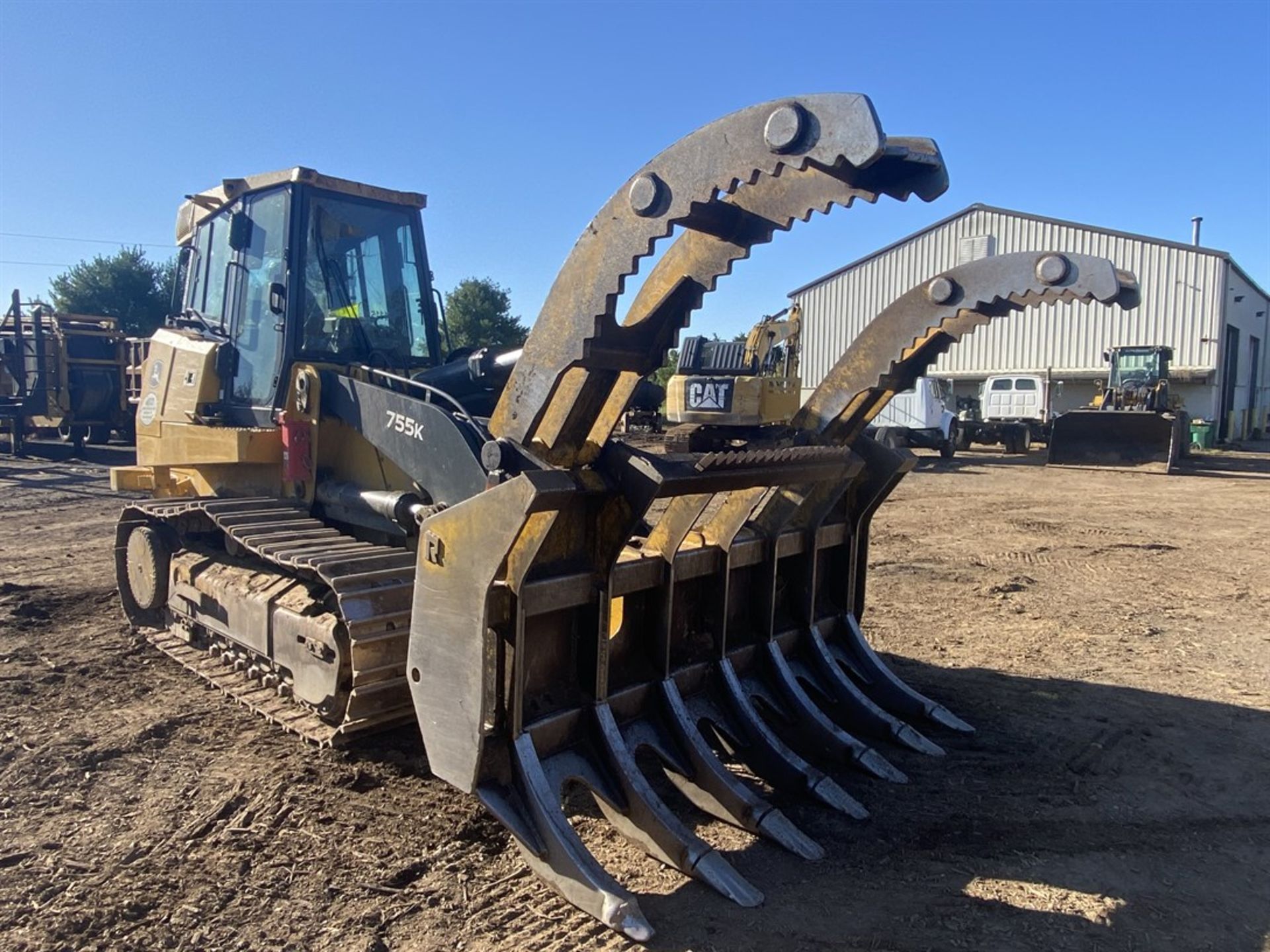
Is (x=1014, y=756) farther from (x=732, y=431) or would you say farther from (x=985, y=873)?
(x=732, y=431)

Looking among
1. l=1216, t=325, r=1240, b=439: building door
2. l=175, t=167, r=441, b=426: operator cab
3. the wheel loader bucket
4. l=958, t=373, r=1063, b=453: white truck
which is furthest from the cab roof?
l=1216, t=325, r=1240, b=439: building door

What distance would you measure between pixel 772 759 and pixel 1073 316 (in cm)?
3161

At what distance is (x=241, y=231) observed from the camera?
5.52 meters

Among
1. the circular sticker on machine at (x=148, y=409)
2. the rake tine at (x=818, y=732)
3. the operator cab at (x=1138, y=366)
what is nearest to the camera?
the rake tine at (x=818, y=732)

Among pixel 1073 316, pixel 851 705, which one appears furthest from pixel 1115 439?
pixel 851 705

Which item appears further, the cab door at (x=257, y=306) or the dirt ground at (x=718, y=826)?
the cab door at (x=257, y=306)

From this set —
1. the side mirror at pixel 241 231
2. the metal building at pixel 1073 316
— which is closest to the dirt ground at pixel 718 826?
the side mirror at pixel 241 231

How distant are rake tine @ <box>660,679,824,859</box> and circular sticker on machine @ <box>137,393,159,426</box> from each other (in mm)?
4277

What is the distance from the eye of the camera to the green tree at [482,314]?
47562mm

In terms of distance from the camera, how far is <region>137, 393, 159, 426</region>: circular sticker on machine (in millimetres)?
6262

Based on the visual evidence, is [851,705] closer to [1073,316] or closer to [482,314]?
[1073,316]

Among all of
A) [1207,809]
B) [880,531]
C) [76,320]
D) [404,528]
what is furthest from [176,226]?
[76,320]

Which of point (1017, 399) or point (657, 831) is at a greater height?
point (1017, 399)

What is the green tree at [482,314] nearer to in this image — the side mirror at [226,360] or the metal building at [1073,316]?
the metal building at [1073,316]
